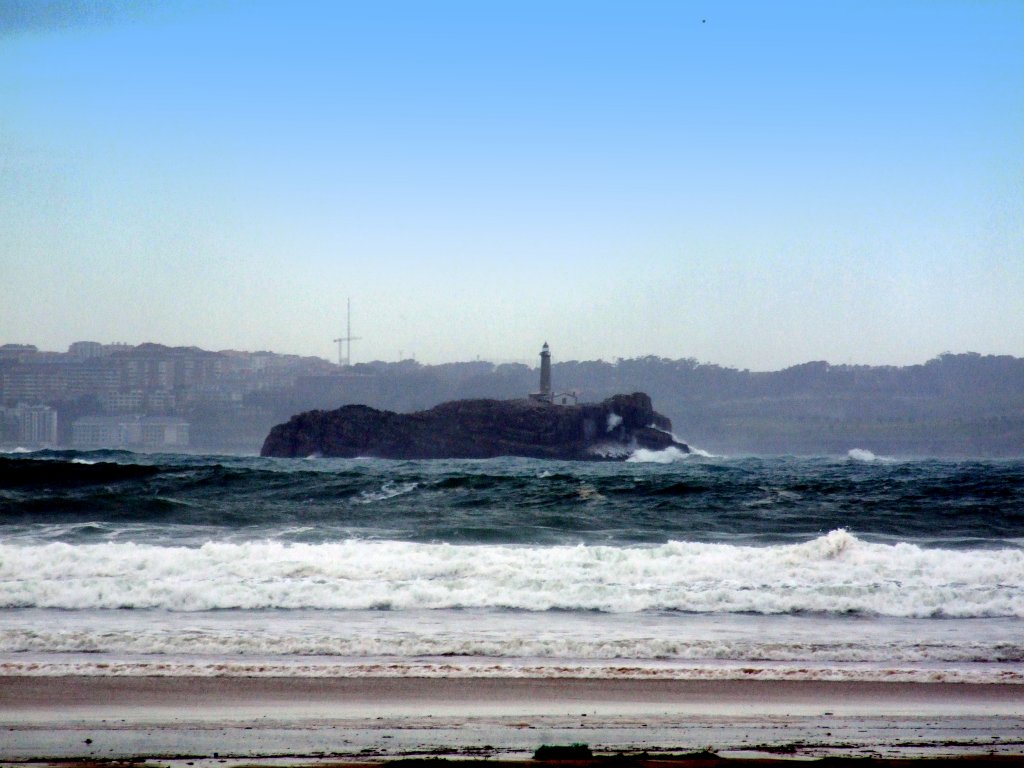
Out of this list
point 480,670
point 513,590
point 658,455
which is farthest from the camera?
point 658,455

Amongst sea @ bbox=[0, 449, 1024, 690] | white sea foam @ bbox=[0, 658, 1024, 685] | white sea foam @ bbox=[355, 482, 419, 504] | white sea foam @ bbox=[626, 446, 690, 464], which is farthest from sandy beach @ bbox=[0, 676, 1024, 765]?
white sea foam @ bbox=[626, 446, 690, 464]

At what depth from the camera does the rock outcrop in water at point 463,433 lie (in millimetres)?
96000

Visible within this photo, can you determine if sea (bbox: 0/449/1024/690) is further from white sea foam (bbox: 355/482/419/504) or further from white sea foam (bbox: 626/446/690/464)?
white sea foam (bbox: 626/446/690/464)

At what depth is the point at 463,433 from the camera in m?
97.5

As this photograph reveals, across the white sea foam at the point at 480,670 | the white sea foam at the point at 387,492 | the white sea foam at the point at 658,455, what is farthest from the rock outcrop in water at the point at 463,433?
the white sea foam at the point at 480,670

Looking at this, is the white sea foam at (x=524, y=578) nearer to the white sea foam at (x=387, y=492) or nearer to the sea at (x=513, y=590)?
the sea at (x=513, y=590)

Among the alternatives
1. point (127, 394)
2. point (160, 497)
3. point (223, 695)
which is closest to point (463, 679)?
point (223, 695)

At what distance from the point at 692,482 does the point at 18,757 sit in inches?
966

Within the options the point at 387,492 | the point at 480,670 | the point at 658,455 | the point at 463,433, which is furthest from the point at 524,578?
the point at 658,455

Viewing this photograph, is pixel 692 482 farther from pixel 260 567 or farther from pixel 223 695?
pixel 223 695

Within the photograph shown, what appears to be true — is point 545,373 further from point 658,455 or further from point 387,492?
point 387,492

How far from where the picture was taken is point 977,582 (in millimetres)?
13719

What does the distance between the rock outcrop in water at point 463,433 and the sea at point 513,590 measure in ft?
234

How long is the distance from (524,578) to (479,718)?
593cm
